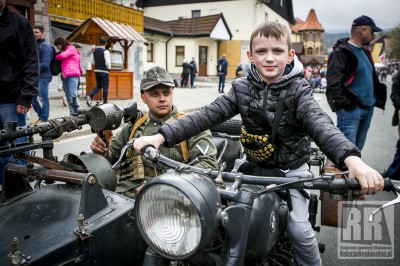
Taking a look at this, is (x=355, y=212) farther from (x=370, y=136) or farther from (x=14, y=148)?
(x=370, y=136)

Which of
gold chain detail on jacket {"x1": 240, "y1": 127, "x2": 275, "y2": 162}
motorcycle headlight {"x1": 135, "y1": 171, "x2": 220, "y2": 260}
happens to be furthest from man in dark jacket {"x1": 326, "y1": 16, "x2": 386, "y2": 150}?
motorcycle headlight {"x1": 135, "y1": 171, "x2": 220, "y2": 260}

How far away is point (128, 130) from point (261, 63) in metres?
1.25

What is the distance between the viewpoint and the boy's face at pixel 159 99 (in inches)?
106

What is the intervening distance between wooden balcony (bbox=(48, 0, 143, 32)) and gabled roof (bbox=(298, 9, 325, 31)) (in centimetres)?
7394

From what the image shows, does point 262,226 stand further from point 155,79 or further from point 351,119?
point 351,119

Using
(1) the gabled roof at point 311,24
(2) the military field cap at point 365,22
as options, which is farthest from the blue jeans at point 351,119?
(1) the gabled roof at point 311,24

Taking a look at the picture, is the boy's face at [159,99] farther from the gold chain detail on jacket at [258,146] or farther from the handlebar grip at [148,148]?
the handlebar grip at [148,148]

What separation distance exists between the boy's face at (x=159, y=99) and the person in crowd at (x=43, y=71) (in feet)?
20.1

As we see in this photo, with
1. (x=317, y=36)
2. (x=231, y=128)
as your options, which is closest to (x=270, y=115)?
(x=231, y=128)

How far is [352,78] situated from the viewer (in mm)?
4570

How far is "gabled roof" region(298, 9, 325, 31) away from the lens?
285 ft

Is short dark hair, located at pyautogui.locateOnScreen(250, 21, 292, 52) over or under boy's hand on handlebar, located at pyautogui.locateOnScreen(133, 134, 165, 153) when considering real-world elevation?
over

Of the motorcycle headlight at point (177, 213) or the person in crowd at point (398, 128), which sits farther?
the person in crowd at point (398, 128)

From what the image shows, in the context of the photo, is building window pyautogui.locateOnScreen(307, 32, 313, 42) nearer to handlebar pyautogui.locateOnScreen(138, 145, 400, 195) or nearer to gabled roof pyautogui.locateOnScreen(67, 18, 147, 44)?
gabled roof pyautogui.locateOnScreen(67, 18, 147, 44)
